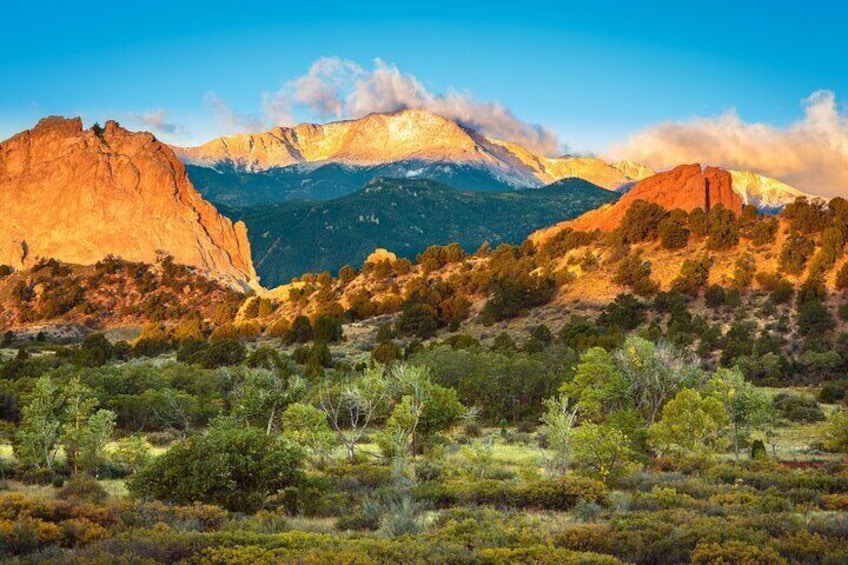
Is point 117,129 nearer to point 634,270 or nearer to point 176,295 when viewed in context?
point 176,295

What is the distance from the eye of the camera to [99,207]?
389 feet

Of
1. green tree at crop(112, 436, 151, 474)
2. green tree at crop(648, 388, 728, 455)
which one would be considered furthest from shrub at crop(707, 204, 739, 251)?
green tree at crop(112, 436, 151, 474)

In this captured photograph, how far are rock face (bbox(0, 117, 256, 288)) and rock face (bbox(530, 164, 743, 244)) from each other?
198 ft

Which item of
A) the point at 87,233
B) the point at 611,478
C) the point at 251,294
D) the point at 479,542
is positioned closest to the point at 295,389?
the point at 611,478

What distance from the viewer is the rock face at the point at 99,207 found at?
117 metres

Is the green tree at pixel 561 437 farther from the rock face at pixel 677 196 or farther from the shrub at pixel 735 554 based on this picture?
the rock face at pixel 677 196

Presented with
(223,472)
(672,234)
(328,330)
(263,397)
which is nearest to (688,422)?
(263,397)

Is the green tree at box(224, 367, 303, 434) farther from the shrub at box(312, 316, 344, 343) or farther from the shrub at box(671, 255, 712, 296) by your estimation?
the shrub at box(671, 255, 712, 296)

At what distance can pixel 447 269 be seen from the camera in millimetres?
101688

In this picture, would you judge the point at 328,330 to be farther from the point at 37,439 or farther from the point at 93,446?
the point at 37,439

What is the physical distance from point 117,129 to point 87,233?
25455 mm

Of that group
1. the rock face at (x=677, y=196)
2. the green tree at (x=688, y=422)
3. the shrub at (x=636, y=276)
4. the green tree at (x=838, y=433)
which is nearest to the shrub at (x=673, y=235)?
the shrub at (x=636, y=276)

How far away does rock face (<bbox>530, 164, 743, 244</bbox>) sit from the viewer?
100812 mm

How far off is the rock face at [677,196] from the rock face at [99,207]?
2371 inches
